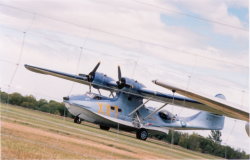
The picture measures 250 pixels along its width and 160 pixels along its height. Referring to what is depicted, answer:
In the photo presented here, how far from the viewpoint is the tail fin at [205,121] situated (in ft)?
160

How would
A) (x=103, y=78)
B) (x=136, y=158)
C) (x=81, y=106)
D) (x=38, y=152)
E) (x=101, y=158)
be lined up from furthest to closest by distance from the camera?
(x=103, y=78) → (x=81, y=106) → (x=136, y=158) → (x=101, y=158) → (x=38, y=152)

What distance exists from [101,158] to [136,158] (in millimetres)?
3223

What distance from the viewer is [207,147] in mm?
36594

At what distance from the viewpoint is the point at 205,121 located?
49125 mm

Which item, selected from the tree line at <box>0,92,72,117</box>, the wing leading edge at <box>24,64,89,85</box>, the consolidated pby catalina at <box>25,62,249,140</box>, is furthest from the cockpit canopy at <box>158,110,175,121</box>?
the tree line at <box>0,92,72,117</box>

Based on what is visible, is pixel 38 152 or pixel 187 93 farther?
pixel 38 152

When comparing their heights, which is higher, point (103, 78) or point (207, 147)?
point (103, 78)

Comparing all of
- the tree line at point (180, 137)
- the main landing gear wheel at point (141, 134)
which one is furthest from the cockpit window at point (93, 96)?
→ the main landing gear wheel at point (141, 134)

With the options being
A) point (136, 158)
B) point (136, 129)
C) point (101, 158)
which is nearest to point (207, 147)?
point (136, 129)

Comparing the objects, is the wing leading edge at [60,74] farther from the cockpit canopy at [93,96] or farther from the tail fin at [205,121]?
the tail fin at [205,121]

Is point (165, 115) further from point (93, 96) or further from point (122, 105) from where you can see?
point (93, 96)

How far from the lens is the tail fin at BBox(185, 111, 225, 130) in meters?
48.7

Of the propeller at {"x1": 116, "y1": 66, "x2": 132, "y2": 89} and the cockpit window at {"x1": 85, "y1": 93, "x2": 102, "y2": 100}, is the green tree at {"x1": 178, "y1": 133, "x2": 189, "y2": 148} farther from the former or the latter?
the cockpit window at {"x1": 85, "y1": 93, "x2": 102, "y2": 100}

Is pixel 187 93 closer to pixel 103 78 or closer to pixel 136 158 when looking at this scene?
pixel 136 158
